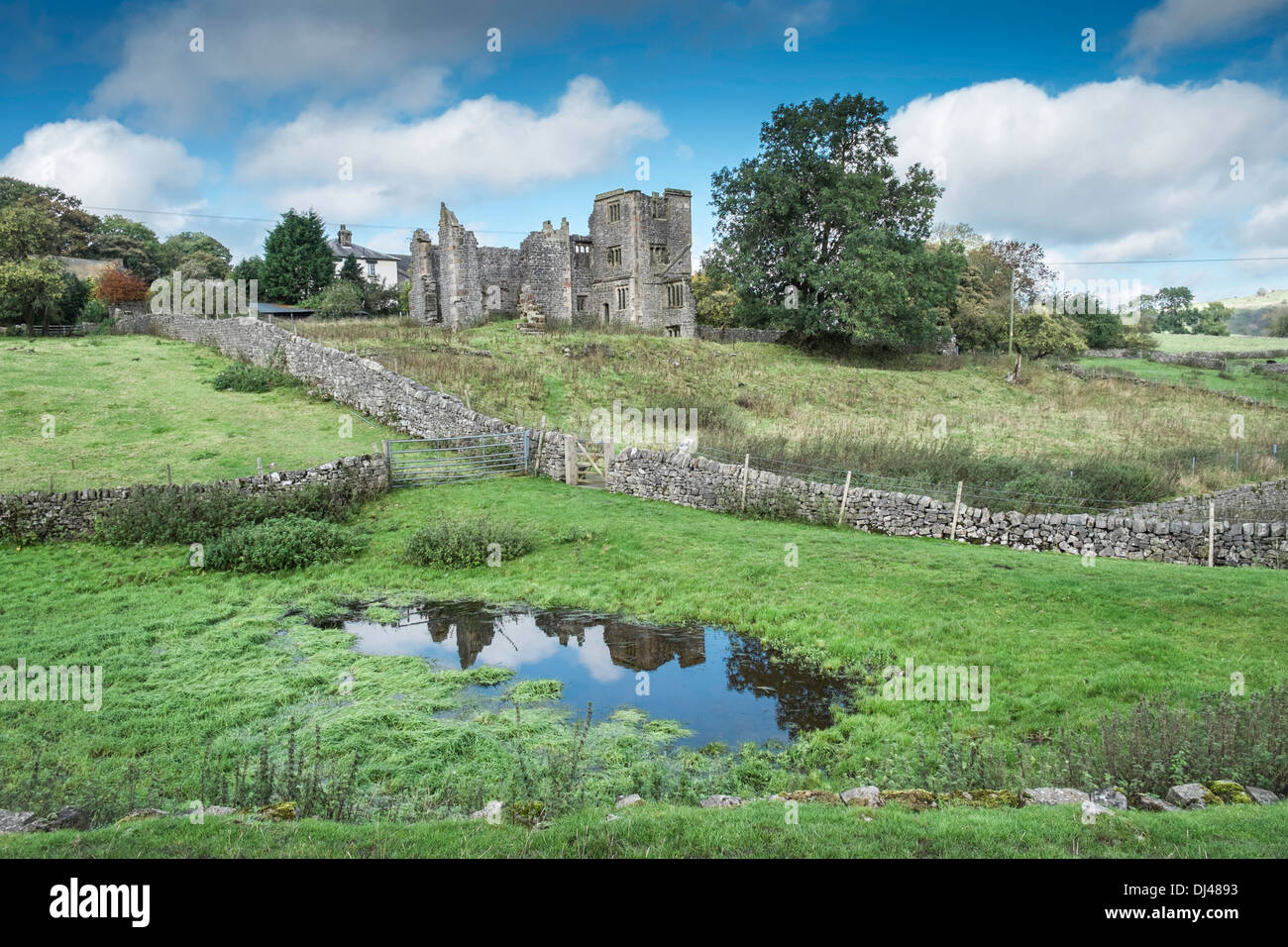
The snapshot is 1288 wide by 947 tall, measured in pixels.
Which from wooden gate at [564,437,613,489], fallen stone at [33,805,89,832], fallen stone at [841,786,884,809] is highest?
wooden gate at [564,437,613,489]

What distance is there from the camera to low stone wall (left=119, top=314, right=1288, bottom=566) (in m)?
14.6

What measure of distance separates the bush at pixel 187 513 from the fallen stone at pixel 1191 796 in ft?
53.7

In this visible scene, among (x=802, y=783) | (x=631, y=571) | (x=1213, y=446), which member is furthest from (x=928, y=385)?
(x=802, y=783)

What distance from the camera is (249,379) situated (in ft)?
97.5

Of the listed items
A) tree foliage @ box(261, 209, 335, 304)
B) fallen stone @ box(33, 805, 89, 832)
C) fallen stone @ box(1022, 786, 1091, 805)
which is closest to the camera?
fallen stone @ box(33, 805, 89, 832)

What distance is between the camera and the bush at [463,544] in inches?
621

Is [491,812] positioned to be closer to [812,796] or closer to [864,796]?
[812,796]

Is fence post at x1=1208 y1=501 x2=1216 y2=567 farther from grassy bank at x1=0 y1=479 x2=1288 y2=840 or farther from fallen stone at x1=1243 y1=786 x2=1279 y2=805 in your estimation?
fallen stone at x1=1243 y1=786 x2=1279 y2=805

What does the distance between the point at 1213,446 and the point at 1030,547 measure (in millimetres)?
16007

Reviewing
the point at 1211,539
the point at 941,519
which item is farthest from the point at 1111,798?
the point at 941,519

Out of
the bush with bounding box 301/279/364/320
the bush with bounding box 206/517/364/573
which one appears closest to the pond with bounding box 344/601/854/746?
the bush with bounding box 206/517/364/573

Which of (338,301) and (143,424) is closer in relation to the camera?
(143,424)

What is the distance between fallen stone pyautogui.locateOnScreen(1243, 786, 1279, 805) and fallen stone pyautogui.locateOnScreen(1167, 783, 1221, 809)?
1.07 feet

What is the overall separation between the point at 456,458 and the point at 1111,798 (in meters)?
18.4
